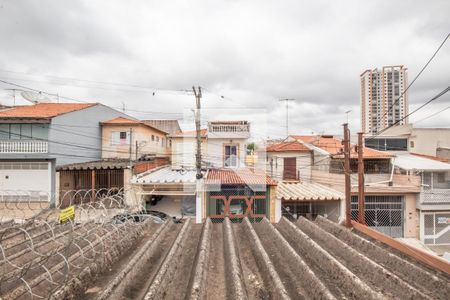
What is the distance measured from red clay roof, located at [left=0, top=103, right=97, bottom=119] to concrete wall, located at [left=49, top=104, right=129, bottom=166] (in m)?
0.55

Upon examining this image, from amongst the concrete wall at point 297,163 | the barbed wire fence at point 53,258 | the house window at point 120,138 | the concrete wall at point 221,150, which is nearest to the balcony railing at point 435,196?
the concrete wall at point 297,163

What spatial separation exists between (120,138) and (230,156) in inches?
404

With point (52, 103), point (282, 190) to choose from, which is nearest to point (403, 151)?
point (282, 190)

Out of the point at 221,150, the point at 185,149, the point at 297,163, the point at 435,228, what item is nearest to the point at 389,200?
the point at 435,228

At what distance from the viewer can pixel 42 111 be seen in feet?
63.0

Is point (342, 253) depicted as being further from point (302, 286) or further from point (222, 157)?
point (222, 157)

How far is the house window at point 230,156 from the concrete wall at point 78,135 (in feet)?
38.3

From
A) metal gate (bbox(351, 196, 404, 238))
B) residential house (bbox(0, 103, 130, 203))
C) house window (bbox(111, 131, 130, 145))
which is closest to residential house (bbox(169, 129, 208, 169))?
house window (bbox(111, 131, 130, 145))

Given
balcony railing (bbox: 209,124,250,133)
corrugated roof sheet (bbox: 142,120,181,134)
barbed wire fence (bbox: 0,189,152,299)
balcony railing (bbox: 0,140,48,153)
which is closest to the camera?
barbed wire fence (bbox: 0,189,152,299)

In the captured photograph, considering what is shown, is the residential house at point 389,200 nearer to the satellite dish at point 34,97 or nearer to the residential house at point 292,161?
the residential house at point 292,161

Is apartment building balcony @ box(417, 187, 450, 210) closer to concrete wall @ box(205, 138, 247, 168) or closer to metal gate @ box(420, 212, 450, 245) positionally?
metal gate @ box(420, 212, 450, 245)

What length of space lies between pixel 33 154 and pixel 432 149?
3677 centimetres

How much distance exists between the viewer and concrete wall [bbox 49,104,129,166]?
17.6 m

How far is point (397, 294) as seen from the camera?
2.13 meters
